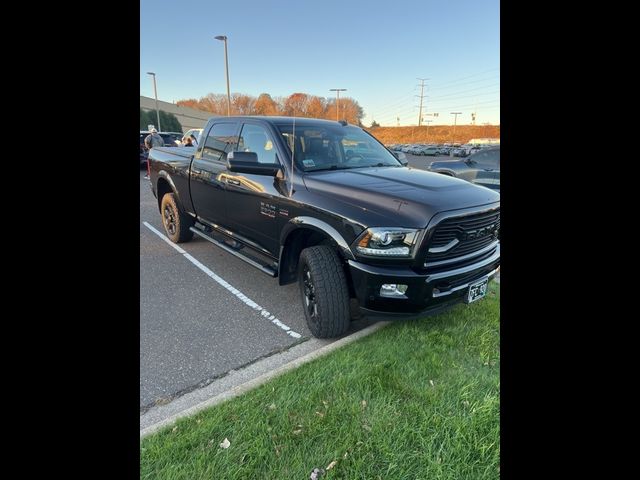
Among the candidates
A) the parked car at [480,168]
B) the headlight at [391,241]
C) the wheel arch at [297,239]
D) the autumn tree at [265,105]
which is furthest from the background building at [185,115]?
the headlight at [391,241]

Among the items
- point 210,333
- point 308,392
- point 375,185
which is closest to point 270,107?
point 375,185

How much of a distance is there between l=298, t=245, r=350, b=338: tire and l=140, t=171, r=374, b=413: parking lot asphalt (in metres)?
0.37

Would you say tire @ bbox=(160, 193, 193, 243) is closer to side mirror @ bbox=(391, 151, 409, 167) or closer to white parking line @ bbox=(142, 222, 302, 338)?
white parking line @ bbox=(142, 222, 302, 338)

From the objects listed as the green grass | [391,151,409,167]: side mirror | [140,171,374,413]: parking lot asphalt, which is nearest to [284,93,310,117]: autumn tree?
[391,151,409,167]: side mirror

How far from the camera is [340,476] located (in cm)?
181

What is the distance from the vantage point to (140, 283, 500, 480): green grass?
1848 millimetres

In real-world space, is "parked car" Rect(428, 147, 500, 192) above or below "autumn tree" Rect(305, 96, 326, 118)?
below

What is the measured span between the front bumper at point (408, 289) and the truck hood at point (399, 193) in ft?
1.12

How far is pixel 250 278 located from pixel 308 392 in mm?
2399

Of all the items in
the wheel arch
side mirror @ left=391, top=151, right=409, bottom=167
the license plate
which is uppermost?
side mirror @ left=391, top=151, right=409, bottom=167

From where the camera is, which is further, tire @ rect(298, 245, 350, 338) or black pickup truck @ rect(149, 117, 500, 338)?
tire @ rect(298, 245, 350, 338)
